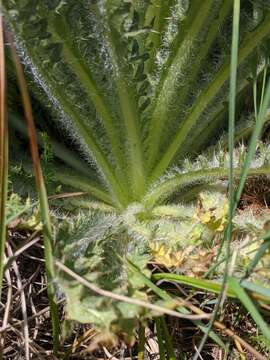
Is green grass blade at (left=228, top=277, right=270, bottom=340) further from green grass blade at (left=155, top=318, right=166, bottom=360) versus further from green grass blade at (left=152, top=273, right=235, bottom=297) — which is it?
green grass blade at (left=155, top=318, right=166, bottom=360)

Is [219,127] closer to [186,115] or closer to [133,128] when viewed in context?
[186,115]

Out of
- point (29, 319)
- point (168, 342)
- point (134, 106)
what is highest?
point (134, 106)

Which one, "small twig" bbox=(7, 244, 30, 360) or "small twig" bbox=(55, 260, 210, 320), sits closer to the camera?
"small twig" bbox=(55, 260, 210, 320)

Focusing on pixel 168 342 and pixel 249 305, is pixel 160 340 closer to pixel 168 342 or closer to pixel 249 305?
pixel 168 342

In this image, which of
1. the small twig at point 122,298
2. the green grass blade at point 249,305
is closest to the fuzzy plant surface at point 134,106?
the small twig at point 122,298

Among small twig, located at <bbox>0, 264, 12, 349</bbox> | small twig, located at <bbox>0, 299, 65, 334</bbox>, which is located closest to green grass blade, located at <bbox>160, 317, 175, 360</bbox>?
small twig, located at <bbox>0, 299, 65, 334</bbox>

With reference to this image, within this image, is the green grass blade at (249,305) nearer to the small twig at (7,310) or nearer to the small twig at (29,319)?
the small twig at (29,319)

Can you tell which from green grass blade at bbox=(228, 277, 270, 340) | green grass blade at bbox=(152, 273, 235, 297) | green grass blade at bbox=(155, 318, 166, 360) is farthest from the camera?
green grass blade at bbox=(155, 318, 166, 360)

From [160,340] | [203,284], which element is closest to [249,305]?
[203,284]
